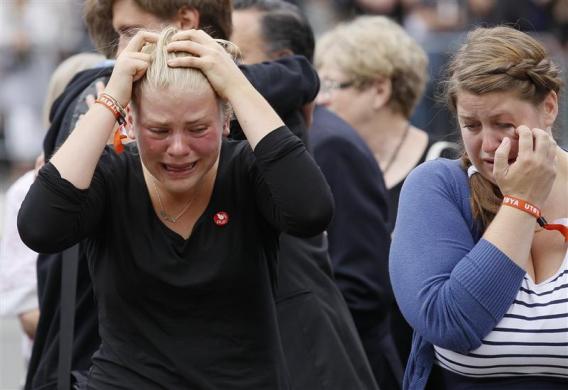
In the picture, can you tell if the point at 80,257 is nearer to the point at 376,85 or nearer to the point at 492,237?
the point at 492,237

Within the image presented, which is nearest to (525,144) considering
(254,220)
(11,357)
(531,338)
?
(531,338)

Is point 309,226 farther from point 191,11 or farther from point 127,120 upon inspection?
point 191,11

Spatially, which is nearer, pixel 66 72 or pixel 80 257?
pixel 80 257

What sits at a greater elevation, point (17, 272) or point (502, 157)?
point (502, 157)

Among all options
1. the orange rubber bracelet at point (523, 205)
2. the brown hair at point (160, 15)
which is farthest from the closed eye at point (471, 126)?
the brown hair at point (160, 15)

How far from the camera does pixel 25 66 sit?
14188 millimetres

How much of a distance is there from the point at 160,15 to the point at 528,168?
1.43m

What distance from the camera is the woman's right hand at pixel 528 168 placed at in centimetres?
306

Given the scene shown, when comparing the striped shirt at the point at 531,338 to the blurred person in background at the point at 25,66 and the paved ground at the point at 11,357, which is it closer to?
the paved ground at the point at 11,357

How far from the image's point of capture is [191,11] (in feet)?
12.9

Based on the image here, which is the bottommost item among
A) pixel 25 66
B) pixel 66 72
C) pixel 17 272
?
pixel 25 66

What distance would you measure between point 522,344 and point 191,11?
1.62m

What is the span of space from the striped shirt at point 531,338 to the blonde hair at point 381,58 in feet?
9.84

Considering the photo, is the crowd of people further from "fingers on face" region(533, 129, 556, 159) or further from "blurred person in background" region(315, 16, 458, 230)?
"blurred person in background" region(315, 16, 458, 230)
